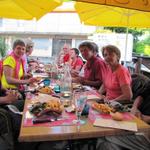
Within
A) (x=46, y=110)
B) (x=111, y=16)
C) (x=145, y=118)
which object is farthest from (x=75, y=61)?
(x=46, y=110)

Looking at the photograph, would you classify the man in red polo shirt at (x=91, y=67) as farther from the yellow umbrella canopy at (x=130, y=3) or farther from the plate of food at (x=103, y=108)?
the yellow umbrella canopy at (x=130, y=3)

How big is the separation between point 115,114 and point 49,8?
7.84ft

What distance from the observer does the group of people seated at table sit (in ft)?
6.18

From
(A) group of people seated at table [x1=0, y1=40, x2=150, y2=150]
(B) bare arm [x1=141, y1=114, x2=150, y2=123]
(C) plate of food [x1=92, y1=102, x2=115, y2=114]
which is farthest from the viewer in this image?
(B) bare arm [x1=141, y1=114, x2=150, y2=123]

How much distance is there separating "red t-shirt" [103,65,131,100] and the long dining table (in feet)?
3.56

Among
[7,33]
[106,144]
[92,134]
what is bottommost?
[106,144]

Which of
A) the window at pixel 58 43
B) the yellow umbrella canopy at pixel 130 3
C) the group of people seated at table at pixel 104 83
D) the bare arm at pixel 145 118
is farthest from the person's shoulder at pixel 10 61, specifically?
the window at pixel 58 43

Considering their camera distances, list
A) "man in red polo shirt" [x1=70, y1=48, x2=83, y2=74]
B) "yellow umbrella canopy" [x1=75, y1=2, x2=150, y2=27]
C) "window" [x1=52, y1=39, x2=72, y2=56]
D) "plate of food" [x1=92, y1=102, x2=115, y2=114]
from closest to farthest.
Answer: "plate of food" [x1=92, y1=102, x2=115, y2=114] < "yellow umbrella canopy" [x1=75, y1=2, x2=150, y2=27] < "man in red polo shirt" [x1=70, y1=48, x2=83, y2=74] < "window" [x1=52, y1=39, x2=72, y2=56]

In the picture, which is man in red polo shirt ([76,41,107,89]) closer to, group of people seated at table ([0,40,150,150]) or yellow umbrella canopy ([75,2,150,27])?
group of people seated at table ([0,40,150,150])

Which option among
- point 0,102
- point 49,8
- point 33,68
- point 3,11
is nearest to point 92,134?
point 0,102

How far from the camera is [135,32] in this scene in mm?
12258

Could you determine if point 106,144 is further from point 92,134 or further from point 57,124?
point 57,124

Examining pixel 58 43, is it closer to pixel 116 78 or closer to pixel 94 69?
pixel 94 69

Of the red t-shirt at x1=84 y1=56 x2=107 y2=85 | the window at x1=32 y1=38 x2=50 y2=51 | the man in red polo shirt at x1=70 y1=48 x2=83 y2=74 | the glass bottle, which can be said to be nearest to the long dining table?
the glass bottle
